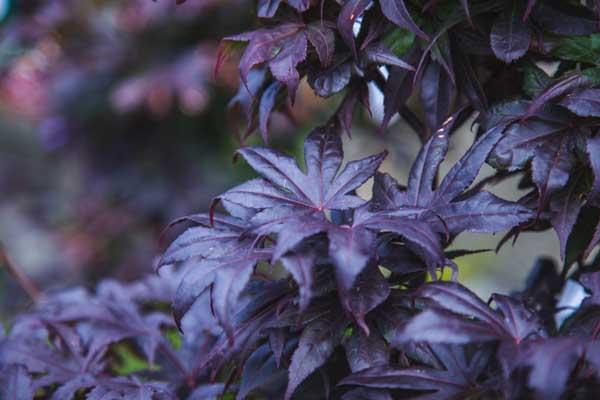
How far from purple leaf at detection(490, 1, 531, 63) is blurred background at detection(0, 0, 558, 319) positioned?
221 centimetres

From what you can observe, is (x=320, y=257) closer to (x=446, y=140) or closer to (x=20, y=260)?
(x=446, y=140)

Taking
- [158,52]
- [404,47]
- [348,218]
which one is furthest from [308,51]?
[158,52]

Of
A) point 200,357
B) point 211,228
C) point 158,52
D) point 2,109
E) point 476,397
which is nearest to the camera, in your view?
point 476,397

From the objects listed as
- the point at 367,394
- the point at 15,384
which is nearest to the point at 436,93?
the point at 367,394

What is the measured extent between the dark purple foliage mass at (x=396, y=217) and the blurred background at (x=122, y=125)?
2.13m

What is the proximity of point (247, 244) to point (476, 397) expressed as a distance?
355mm

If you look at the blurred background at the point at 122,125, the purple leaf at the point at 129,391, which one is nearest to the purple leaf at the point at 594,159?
the purple leaf at the point at 129,391

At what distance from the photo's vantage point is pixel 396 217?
885 mm

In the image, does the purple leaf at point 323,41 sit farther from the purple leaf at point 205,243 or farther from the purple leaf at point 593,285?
the purple leaf at point 593,285

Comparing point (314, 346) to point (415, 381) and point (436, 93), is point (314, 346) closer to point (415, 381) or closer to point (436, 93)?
point (415, 381)

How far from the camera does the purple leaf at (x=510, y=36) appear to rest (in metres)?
0.97

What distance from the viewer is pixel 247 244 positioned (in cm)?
93

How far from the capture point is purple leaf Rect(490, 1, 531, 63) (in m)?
0.97

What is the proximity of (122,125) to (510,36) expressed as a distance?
275cm
